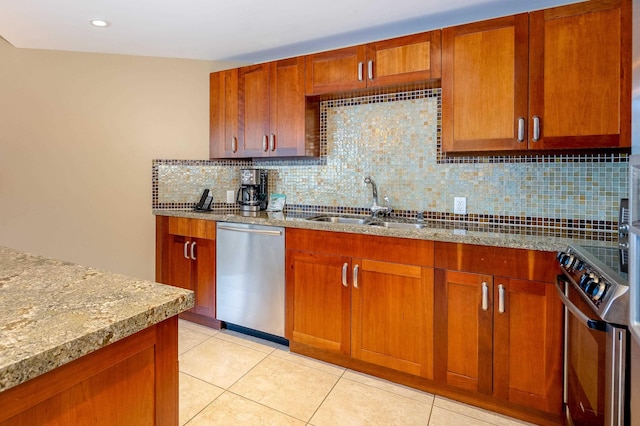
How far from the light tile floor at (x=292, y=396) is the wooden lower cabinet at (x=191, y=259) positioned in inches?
17.4

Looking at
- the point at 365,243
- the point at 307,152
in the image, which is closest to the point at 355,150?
the point at 307,152

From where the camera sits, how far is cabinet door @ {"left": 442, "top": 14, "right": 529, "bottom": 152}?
1954 millimetres

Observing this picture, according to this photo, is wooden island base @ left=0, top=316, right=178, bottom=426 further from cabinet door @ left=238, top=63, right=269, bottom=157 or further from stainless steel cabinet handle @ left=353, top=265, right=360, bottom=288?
cabinet door @ left=238, top=63, right=269, bottom=157

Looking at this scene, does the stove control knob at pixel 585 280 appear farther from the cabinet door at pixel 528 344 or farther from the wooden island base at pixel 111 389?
the wooden island base at pixel 111 389

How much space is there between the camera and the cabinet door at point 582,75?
68.6 inches

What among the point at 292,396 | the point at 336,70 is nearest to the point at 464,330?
the point at 292,396

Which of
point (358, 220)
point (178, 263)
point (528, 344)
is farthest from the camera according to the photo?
point (178, 263)

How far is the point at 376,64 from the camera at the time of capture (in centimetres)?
237

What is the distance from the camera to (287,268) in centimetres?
241

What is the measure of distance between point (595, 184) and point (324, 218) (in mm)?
1746

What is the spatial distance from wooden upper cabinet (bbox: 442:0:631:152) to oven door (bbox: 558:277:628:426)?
84 cm

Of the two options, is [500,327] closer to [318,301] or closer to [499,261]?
[499,261]

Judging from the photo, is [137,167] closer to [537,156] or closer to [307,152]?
[307,152]

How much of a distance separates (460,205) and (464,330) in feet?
3.00
